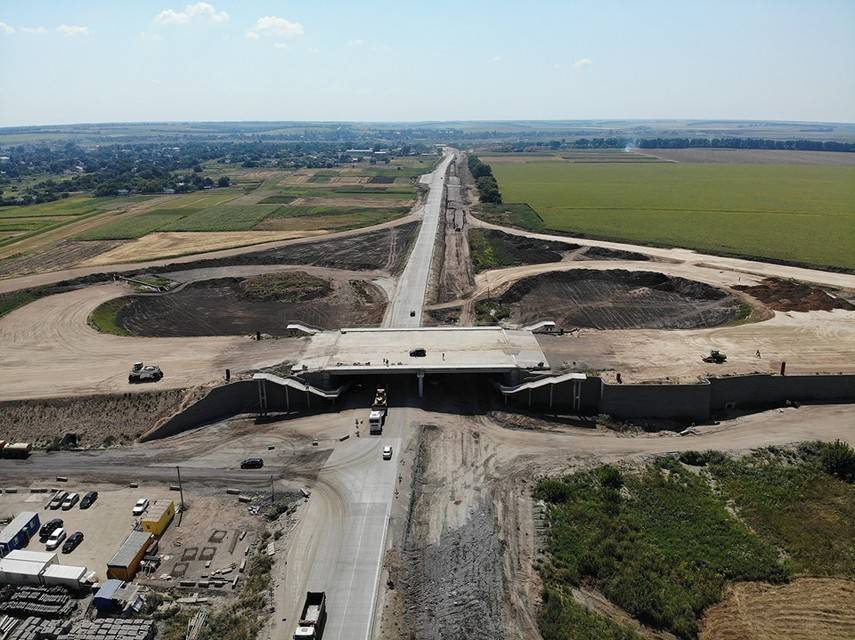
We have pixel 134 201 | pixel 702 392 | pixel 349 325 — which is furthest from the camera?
pixel 134 201

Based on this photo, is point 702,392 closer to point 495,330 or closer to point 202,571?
point 495,330

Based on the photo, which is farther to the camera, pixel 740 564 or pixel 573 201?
pixel 573 201

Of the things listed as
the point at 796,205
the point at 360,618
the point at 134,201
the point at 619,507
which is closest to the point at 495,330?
the point at 619,507

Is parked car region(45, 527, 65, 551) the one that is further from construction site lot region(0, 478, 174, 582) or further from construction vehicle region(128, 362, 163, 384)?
construction vehicle region(128, 362, 163, 384)

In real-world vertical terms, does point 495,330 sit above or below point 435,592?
above

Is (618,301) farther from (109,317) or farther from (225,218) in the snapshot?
(225,218)

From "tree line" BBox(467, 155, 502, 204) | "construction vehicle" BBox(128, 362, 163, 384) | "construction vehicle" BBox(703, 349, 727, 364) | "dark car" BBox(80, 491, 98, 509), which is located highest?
"tree line" BBox(467, 155, 502, 204)

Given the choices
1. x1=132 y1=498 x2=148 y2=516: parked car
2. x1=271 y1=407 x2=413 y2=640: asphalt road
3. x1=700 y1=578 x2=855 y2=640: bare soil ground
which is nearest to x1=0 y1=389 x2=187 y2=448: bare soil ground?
x1=132 y1=498 x2=148 y2=516: parked car

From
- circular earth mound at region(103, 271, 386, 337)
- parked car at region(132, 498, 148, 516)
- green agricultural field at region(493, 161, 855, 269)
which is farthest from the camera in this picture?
green agricultural field at region(493, 161, 855, 269)
